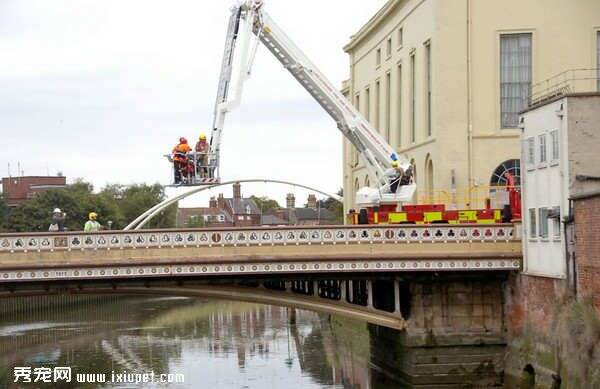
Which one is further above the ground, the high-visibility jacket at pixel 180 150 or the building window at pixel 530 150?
the high-visibility jacket at pixel 180 150

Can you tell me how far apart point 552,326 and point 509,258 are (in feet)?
14.7

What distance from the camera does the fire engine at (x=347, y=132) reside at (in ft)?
153

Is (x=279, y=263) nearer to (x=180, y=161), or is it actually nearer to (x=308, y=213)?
(x=180, y=161)

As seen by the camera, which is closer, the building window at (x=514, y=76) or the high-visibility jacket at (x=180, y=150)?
the high-visibility jacket at (x=180, y=150)

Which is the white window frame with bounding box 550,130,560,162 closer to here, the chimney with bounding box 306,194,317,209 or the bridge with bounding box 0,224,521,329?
the bridge with bounding box 0,224,521,329

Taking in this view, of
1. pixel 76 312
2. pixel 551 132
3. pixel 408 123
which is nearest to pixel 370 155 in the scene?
pixel 408 123

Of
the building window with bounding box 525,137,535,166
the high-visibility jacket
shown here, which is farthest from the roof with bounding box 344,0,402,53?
the building window with bounding box 525,137,535,166

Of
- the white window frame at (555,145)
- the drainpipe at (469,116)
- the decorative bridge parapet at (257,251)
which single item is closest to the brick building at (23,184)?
the drainpipe at (469,116)

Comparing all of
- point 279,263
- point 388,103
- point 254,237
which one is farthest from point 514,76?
point 279,263

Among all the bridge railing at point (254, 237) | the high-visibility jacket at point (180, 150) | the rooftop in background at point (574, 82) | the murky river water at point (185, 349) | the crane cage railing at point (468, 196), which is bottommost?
the murky river water at point (185, 349)

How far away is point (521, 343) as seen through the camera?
4041cm

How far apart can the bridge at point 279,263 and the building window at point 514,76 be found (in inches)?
665

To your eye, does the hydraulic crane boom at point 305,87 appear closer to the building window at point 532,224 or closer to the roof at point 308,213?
the building window at point 532,224

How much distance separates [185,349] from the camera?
63219mm
